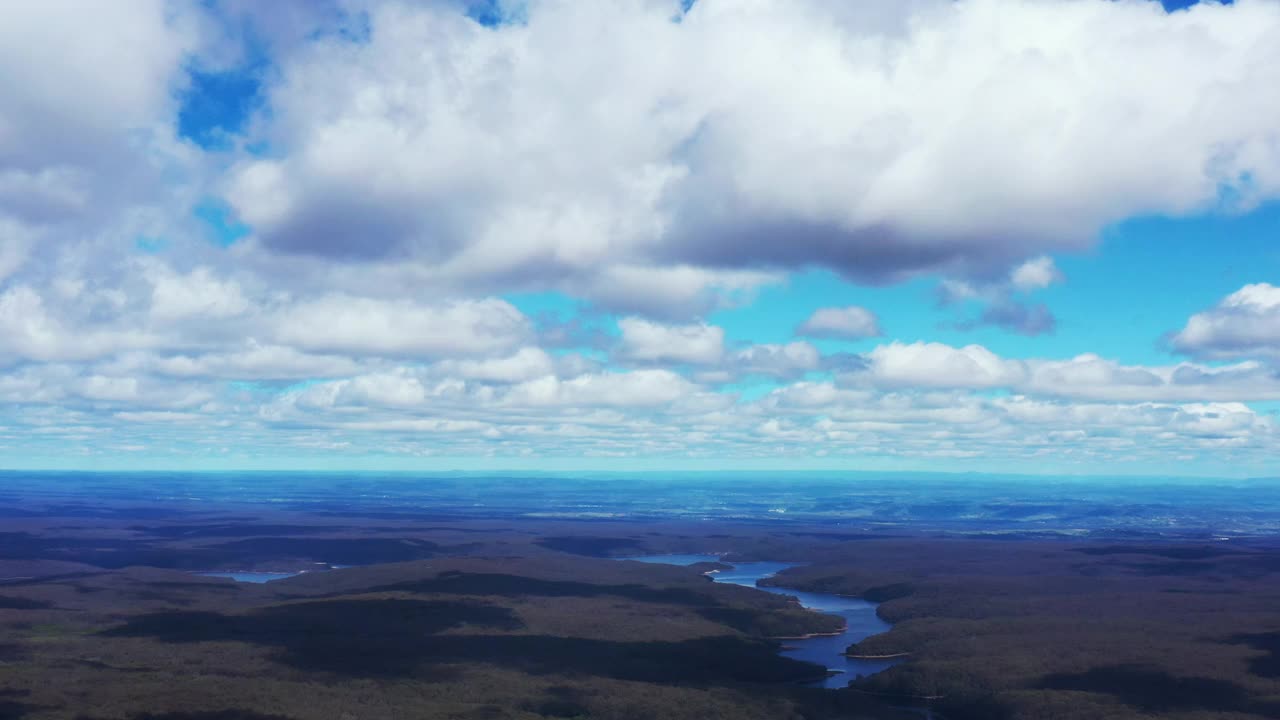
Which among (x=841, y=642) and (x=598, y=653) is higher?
(x=598, y=653)

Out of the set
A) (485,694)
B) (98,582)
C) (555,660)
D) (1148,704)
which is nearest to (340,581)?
(98,582)

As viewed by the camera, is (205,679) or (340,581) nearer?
(205,679)

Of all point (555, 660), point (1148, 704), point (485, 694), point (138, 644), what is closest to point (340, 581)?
point (138, 644)

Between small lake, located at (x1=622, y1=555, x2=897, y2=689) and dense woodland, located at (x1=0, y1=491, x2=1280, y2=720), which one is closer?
dense woodland, located at (x1=0, y1=491, x2=1280, y2=720)

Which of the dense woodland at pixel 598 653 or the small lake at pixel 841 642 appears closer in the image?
the dense woodland at pixel 598 653

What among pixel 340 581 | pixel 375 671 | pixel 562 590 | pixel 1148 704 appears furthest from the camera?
pixel 340 581

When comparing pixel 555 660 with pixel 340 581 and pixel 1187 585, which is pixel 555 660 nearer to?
pixel 340 581

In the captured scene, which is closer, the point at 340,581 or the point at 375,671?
the point at 375,671

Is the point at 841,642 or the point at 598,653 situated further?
the point at 841,642

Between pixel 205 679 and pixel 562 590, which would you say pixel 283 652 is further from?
pixel 562 590

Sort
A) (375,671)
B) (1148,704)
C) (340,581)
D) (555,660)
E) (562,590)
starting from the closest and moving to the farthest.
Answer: (1148,704) < (375,671) < (555,660) < (562,590) < (340,581)
